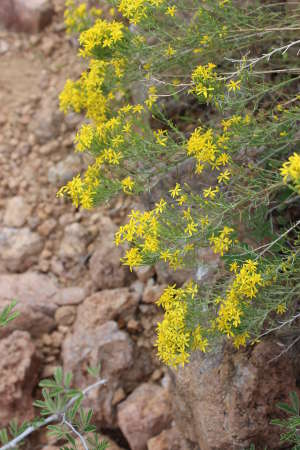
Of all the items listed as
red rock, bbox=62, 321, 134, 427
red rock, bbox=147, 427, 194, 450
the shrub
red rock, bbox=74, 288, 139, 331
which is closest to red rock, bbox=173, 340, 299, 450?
the shrub

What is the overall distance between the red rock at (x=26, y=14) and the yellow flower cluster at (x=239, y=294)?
164 inches

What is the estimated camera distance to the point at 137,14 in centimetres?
280

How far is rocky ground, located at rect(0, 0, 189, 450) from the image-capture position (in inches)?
134

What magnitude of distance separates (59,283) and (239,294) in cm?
213

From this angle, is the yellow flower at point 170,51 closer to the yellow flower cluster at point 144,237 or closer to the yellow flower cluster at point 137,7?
the yellow flower cluster at point 137,7

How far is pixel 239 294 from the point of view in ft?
7.86

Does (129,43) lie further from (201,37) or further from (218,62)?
(218,62)

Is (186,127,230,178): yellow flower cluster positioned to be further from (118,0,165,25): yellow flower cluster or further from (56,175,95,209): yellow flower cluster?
(118,0,165,25): yellow flower cluster

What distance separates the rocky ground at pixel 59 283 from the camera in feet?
11.2

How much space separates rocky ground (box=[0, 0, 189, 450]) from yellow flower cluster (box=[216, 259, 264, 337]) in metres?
1.16

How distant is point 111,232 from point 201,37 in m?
1.67

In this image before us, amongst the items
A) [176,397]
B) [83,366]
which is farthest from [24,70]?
[176,397]

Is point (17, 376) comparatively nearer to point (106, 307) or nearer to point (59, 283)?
point (106, 307)

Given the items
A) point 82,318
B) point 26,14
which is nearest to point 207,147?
point 82,318
